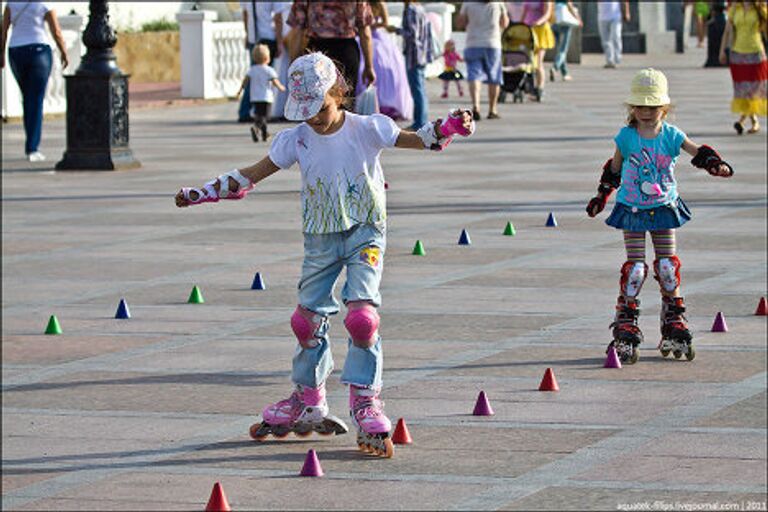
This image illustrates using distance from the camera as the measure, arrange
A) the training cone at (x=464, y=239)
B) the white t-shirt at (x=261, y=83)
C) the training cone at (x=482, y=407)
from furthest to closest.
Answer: the white t-shirt at (x=261, y=83)
the training cone at (x=464, y=239)
the training cone at (x=482, y=407)

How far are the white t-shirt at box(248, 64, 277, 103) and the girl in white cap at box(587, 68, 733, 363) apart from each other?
1550 centimetres

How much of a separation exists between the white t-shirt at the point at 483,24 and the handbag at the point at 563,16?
11974mm

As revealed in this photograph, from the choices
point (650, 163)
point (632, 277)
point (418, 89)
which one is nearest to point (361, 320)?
point (650, 163)

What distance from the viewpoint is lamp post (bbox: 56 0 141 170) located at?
23016 millimetres

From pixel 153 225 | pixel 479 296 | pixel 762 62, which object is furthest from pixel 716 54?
pixel 479 296

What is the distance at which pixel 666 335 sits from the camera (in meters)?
10.9

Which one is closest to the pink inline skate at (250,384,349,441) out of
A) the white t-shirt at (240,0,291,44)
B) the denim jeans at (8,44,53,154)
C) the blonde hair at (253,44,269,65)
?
the denim jeans at (8,44,53,154)

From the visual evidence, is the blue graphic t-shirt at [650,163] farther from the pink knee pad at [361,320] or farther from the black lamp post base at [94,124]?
the black lamp post base at [94,124]

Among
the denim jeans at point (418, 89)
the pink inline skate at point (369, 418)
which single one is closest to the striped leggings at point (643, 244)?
the pink inline skate at point (369, 418)

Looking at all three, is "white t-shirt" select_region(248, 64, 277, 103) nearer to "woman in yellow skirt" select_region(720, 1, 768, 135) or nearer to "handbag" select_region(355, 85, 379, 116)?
"handbag" select_region(355, 85, 379, 116)

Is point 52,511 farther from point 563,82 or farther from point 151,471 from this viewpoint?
point 563,82

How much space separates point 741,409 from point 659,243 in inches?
34.2

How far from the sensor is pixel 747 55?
2562 cm

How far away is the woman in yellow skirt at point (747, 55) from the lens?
2517cm
